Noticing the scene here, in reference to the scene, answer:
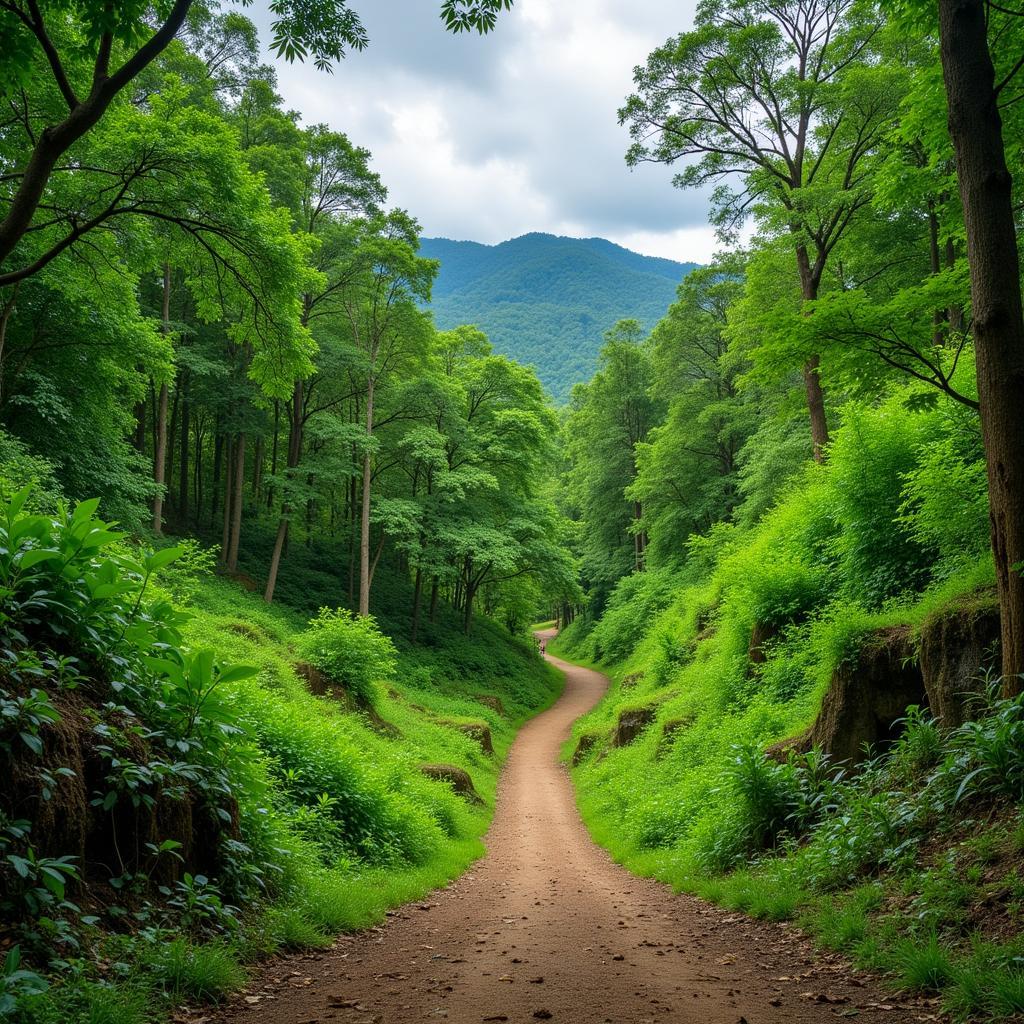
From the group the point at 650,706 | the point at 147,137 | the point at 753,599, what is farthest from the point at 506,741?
the point at 147,137

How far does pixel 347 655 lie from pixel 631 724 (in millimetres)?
6867

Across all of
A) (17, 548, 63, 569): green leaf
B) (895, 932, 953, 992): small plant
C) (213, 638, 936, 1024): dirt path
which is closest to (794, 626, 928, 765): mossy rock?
(213, 638, 936, 1024): dirt path

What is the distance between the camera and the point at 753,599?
451 inches

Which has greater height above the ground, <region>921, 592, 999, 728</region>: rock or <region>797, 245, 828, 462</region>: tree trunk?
<region>797, 245, 828, 462</region>: tree trunk

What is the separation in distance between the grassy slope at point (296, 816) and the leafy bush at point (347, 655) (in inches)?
21.9

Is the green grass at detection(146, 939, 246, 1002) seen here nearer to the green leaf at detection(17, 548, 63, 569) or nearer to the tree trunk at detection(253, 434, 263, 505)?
the green leaf at detection(17, 548, 63, 569)

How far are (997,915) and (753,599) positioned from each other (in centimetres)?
765

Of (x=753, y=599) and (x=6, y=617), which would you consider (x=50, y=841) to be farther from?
(x=753, y=599)

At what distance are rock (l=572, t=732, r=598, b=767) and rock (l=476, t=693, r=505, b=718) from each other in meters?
6.35

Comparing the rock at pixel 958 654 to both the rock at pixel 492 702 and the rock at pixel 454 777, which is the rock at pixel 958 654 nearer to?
the rock at pixel 454 777

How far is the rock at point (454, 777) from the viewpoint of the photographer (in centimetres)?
1226

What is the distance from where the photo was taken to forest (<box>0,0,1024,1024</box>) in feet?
13.2

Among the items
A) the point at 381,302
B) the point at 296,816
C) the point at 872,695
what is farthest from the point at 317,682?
the point at 381,302

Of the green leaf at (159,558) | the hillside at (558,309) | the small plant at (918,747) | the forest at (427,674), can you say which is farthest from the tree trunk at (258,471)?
the hillside at (558,309)
